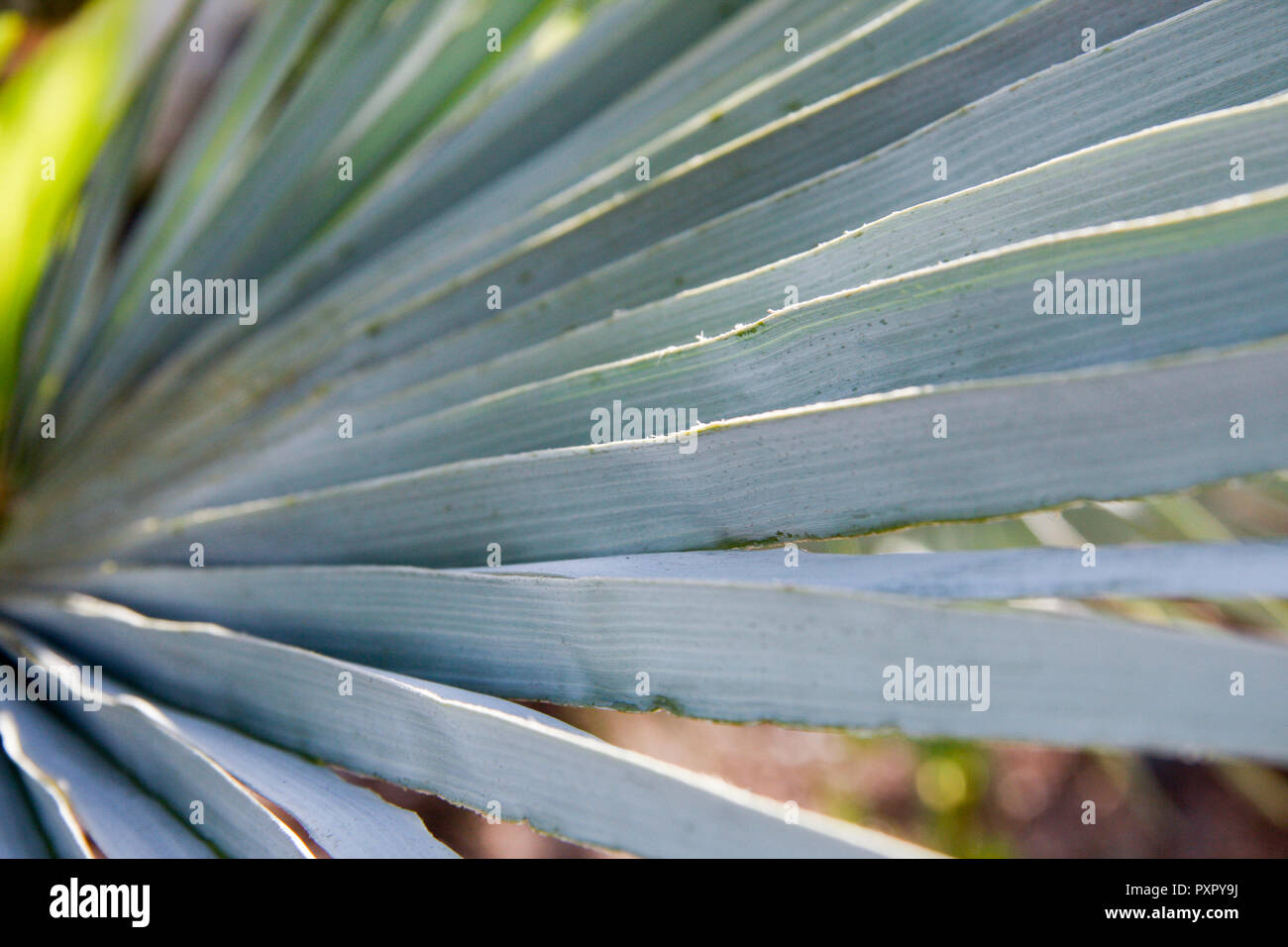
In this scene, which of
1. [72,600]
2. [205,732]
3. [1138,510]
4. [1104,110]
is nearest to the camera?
[1104,110]

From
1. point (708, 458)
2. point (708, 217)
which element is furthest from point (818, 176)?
point (708, 458)

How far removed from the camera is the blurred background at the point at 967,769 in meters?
0.88

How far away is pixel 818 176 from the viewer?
0.53 meters

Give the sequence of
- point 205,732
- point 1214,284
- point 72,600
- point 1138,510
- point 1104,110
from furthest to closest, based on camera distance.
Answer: point 1138,510 < point 72,600 < point 205,732 < point 1104,110 < point 1214,284

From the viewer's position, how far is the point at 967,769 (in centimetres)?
170

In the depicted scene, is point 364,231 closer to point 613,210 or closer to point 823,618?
point 613,210

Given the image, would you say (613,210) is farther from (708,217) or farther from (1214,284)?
(1214,284)

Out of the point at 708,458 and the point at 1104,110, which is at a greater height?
the point at 1104,110

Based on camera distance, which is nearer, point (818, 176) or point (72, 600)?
point (818, 176)

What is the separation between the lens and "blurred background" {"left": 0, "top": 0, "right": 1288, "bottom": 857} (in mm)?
883

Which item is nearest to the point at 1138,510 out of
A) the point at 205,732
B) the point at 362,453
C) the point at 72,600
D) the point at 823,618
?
the point at 823,618

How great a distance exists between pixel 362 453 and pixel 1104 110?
1.83 ft

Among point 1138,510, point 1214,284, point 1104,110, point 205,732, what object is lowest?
point 205,732

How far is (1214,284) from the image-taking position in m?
0.35
